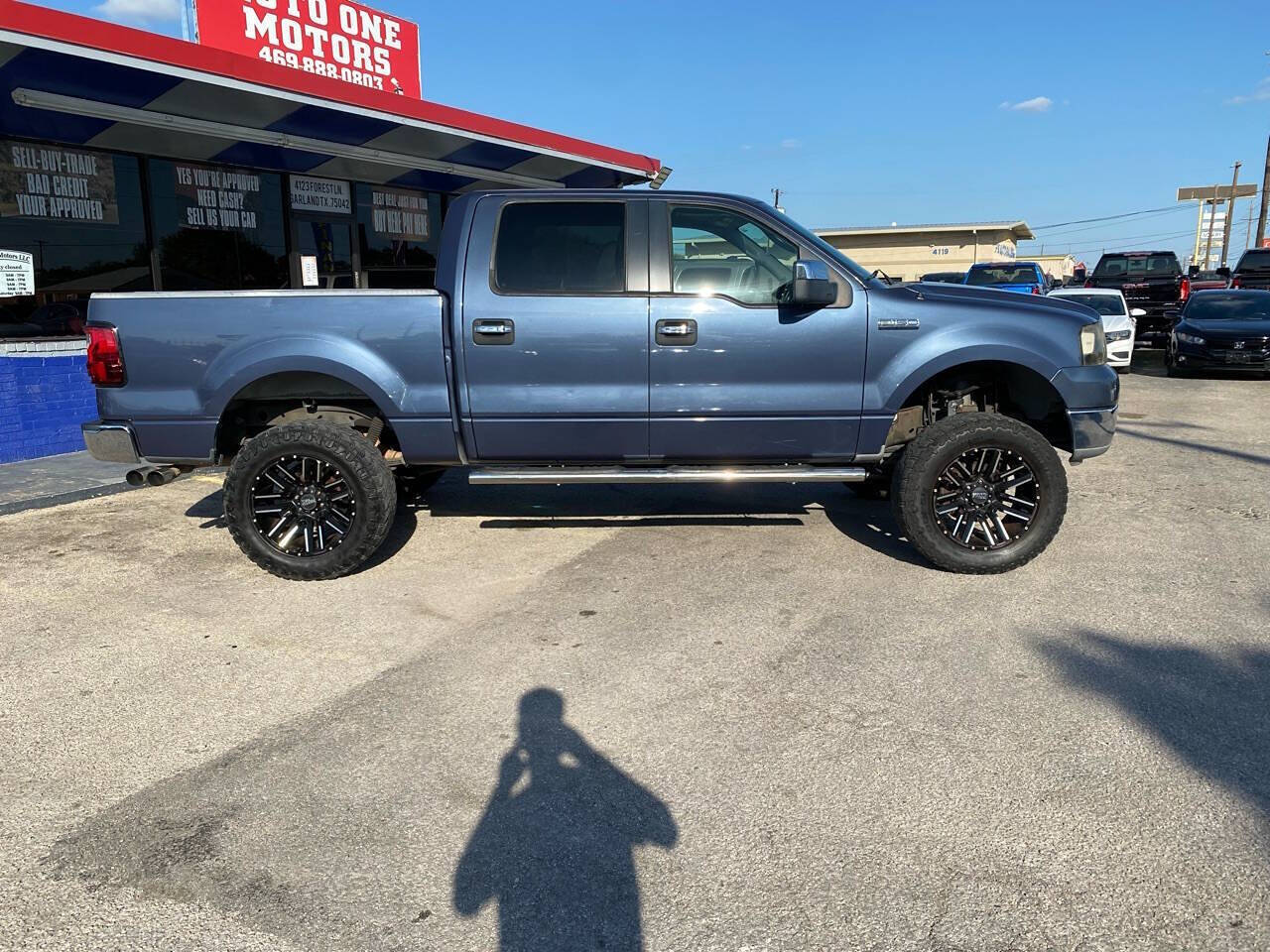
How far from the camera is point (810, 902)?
2.44m

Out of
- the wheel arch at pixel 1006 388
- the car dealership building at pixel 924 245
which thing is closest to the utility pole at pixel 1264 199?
the car dealership building at pixel 924 245

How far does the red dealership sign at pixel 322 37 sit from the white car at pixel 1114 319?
32.8ft

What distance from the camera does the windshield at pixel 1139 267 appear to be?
64.3ft

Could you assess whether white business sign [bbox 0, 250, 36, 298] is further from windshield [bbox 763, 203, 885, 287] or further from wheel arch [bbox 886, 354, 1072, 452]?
wheel arch [bbox 886, 354, 1072, 452]

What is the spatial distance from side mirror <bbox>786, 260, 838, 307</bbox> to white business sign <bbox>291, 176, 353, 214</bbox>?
8.65m

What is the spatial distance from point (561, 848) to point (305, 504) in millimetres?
3060

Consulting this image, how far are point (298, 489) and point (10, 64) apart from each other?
4.66 m

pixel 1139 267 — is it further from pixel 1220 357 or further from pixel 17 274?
pixel 17 274

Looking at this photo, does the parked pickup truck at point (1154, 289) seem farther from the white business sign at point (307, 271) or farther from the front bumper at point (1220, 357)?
the white business sign at point (307, 271)

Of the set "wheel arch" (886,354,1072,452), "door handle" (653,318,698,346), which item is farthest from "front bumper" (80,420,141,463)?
"wheel arch" (886,354,1072,452)

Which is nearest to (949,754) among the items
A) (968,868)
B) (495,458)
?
(968,868)

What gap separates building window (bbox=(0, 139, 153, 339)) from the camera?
28.3ft

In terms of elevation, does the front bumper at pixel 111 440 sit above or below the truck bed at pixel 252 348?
below

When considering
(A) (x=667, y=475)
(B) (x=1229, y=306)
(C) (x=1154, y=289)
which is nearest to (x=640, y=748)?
(A) (x=667, y=475)
